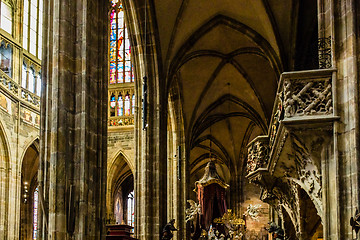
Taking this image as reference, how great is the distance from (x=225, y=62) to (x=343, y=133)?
14.9 metres

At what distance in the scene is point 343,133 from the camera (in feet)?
30.7

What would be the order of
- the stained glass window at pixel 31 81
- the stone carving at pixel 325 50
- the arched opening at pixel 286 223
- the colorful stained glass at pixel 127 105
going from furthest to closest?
the colorful stained glass at pixel 127 105
the stained glass window at pixel 31 81
the arched opening at pixel 286 223
the stone carving at pixel 325 50

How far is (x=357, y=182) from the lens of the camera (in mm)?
8844

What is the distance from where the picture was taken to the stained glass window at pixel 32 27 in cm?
2356

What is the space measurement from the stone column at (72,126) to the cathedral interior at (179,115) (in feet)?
0.08

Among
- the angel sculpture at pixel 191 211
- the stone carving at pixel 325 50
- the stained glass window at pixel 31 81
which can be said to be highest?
the stained glass window at pixel 31 81

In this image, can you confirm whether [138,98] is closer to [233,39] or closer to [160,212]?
[160,212]

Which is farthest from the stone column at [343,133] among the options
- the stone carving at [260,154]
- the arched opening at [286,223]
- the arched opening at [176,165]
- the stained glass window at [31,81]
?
the stained glass window at [31,81]

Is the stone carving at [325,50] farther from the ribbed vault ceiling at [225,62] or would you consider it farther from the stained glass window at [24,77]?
the stained glass window at [24,77]

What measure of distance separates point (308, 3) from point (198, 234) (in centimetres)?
1176

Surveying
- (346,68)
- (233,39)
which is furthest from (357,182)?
(233,39)

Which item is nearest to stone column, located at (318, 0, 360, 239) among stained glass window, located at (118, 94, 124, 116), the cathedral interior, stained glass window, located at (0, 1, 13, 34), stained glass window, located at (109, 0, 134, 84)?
the cathedral interior

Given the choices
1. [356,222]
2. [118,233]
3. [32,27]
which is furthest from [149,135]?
[356,222]

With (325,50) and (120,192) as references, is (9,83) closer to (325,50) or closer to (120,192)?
(120,192)
